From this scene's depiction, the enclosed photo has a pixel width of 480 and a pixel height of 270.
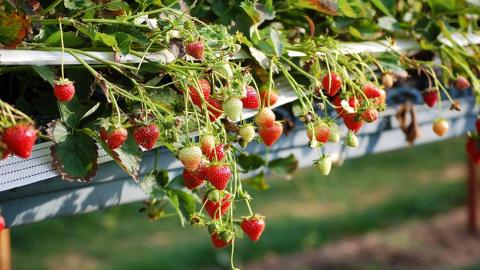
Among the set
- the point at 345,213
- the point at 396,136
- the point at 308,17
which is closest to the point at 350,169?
the point at 345,213

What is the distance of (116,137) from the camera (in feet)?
3.10

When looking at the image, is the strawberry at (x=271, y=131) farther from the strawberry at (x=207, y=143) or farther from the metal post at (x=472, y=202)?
the metal post at (x=472, y=202)

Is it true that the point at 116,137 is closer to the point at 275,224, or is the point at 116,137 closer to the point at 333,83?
the point at 333,83

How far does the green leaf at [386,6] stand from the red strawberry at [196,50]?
20.3 inches

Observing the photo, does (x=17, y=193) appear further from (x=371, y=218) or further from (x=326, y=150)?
(x=371, y=218)

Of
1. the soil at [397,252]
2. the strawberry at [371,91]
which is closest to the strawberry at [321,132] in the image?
the strawberry at [371,91]

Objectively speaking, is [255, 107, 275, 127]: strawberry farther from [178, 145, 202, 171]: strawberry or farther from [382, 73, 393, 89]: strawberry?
[382, 73, 393, 89]: strawberry

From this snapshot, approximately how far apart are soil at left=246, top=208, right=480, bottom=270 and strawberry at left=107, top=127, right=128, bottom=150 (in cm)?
307

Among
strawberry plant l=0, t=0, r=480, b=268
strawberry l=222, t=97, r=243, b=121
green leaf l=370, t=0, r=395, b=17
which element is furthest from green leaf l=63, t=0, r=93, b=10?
green leaf l=370, t=0, r=395, b=17

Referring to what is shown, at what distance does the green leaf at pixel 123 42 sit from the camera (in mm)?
988

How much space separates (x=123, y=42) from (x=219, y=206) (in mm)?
244

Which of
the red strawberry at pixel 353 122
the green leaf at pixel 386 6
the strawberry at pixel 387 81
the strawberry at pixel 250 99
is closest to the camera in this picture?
the strawberry at pixel 250 99

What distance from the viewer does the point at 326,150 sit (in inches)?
63.8

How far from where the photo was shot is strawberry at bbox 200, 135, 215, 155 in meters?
0.98
